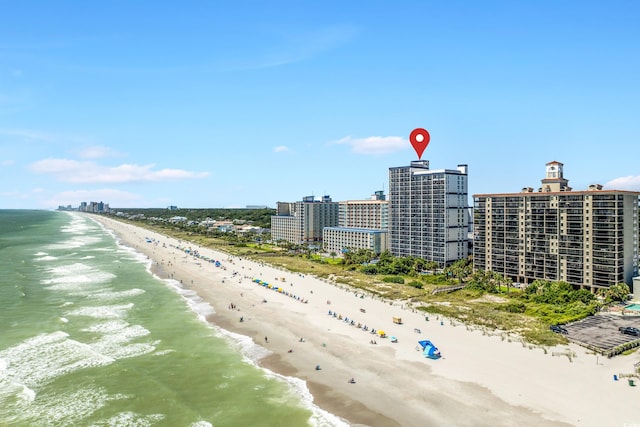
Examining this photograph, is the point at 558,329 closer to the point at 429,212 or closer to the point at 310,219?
the point at 429,212

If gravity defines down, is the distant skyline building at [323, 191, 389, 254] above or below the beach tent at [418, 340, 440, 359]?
above

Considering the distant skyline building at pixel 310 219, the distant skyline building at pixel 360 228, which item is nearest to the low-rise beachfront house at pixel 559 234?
the distant skyline building at pixel 360 228

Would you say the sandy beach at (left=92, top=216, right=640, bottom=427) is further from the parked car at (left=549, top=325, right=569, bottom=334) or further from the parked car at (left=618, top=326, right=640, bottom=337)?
the parked car at (left=618, top=326, right=640, bottom=337)

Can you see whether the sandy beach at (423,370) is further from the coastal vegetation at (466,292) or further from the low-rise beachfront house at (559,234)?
the low-rise beachfront house at (559,234)

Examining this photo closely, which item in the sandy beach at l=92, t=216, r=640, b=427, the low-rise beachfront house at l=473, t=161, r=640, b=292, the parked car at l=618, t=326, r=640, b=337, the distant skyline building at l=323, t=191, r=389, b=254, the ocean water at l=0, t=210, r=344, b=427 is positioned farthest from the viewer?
the distant skyline building at l=323, t=191, r=389, b=254

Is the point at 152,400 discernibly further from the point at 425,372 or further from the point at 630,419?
the point at 630,419

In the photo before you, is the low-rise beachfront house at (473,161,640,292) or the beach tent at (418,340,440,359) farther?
the low-rise beachfront house at (473,161,640,292)

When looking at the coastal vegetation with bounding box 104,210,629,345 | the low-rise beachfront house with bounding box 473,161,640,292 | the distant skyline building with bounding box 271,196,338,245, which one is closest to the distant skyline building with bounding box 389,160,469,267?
the coastal vegetation with bounding box 104,210,629,345

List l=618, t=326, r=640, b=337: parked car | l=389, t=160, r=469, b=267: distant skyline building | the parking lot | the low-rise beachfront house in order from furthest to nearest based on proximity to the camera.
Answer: l=389, t=160, r=469, b=267: distant skyline building, the low-rise beachfront house, l=618, t=326, r=640, b=337: parked car, the parking lot
